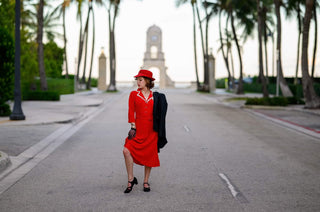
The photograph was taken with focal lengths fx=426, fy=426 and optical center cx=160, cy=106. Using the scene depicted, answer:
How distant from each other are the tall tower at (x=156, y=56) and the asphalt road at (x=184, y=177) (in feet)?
208

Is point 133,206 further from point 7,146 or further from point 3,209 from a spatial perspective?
point 7,146

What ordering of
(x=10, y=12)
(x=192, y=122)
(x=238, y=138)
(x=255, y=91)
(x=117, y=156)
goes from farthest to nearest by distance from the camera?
(x=255, y=91) → (x=10, y=12) → (x=192, y=122) → (x=238, y=138) → (x=117, y=156)

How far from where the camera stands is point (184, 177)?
7.41 metres

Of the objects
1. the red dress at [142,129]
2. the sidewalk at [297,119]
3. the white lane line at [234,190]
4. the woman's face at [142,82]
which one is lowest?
the white lane line at [234,190]

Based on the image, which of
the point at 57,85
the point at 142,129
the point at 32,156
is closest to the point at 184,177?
the point at 142,129

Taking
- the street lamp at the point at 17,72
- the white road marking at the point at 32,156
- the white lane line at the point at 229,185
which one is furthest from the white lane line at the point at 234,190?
the street lamp at the point at 17,72

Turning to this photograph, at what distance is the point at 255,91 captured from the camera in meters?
49.2

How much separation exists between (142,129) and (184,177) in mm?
1657

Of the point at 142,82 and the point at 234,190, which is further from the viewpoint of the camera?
the point at 234,190

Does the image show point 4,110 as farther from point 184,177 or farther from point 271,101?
point 271,101

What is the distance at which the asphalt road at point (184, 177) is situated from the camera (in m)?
5.80

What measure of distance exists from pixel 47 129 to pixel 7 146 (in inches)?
150

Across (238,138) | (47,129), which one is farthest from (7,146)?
(238,138)

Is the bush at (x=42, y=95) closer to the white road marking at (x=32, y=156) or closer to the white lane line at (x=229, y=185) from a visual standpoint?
the white road marking at (x=32, y=156)
